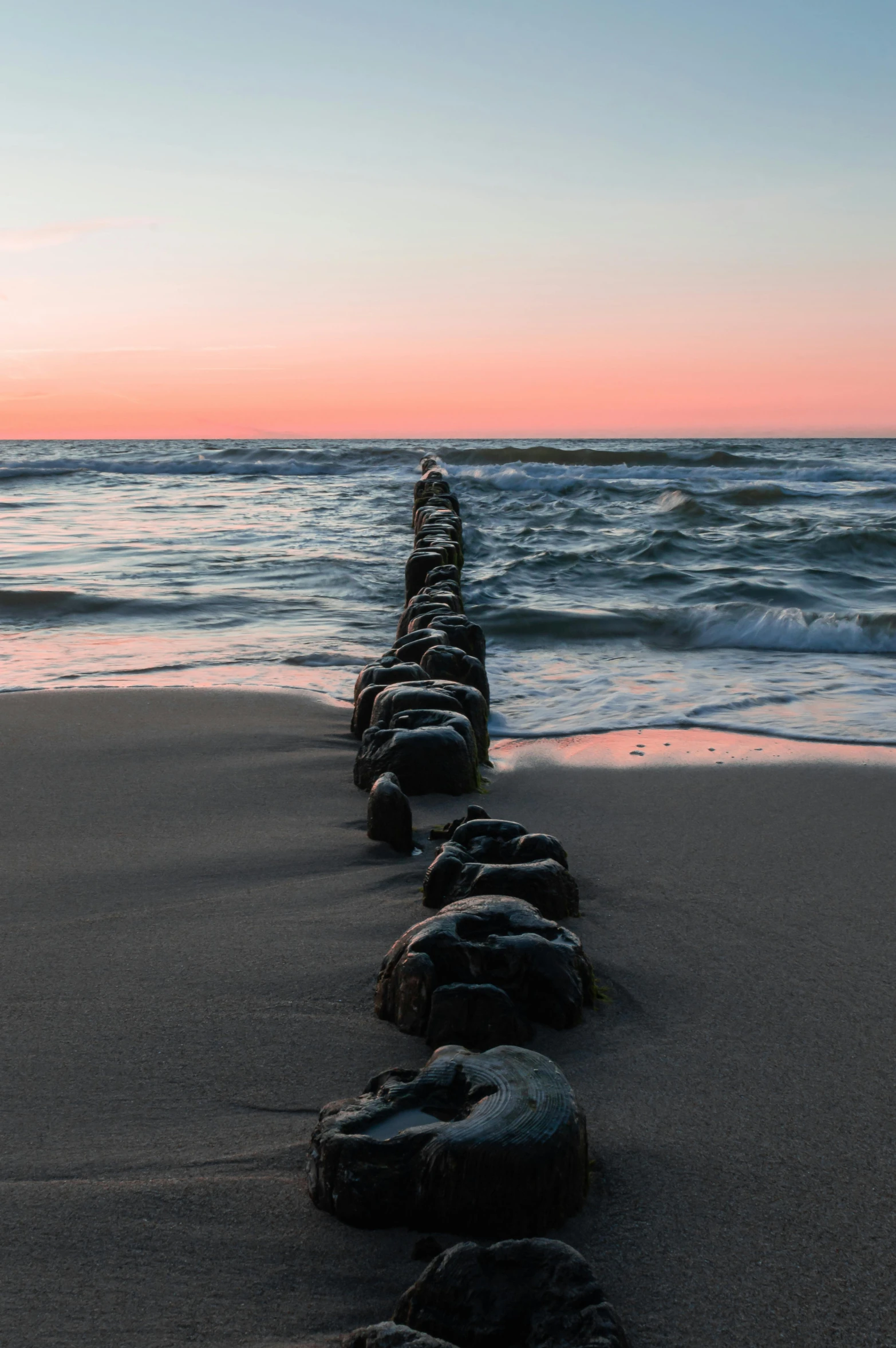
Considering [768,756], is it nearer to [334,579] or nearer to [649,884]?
[649,884]

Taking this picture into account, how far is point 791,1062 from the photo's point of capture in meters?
1.85

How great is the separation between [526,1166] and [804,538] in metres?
12.2

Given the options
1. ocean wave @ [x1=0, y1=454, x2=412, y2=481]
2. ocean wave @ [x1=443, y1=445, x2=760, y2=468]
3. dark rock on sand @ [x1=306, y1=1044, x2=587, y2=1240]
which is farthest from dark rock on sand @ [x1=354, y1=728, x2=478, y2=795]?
ocean wave @ [x1=443, y1=445, x2=760, y2=468]

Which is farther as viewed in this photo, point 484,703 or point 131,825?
point 484,703

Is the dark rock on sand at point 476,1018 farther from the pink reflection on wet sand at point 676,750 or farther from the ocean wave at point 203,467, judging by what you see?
the ocean wave at point 203,467

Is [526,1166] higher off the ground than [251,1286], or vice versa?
[526,1166]

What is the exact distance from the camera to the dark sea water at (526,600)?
5574mm

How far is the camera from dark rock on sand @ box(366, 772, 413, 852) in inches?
116

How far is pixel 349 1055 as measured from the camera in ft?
6.03

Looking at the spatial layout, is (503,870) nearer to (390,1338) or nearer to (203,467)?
(390,1338)

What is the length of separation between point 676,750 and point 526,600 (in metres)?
4.52

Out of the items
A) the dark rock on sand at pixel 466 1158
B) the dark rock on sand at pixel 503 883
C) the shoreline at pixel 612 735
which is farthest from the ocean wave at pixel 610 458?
the dark rock on sand at pixel 466 1158

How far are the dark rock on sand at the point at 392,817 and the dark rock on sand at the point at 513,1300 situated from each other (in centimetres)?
176

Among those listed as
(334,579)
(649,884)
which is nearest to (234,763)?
(649,884)
